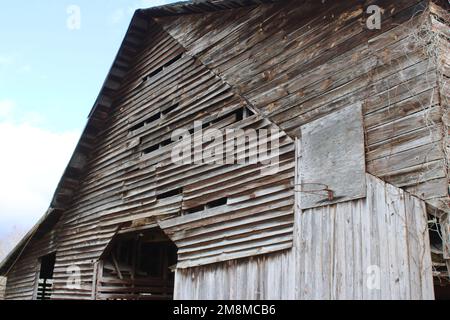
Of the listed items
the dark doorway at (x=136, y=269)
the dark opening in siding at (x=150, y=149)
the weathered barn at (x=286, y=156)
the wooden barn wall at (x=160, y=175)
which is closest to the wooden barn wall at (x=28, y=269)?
the wooden barn wall at (x=160, y=175)

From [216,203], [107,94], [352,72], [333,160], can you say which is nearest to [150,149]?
[107,94]

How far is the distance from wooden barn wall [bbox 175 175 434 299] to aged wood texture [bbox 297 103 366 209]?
0.14 meters

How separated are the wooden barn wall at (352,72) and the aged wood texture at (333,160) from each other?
131 millimetres

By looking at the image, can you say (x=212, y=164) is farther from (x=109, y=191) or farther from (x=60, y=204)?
(x=60, y=204)

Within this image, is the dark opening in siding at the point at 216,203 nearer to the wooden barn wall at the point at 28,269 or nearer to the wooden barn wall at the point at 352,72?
the wooden barn wall at the point at 352,72

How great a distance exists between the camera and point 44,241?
13.8 meters

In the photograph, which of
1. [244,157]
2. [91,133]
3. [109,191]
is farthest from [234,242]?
[91,133]

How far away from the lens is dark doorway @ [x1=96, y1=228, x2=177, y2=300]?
10719mm

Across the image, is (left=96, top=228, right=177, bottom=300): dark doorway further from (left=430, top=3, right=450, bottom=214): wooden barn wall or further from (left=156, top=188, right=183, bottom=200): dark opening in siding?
(left=430, top=3, right=450, bottom=214): wooden barn wall

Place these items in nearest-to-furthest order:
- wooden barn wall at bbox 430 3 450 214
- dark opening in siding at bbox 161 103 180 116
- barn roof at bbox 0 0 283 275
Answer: wooden barn wall at bbox 430 3 450 214, barn roof at bbox 0 0 283 275, dark opening in siding at bbox 161 103 180 116

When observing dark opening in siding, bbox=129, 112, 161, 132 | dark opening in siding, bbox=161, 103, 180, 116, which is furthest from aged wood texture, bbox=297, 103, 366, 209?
dark opening in siding, bbox=129, 112, 161, 132

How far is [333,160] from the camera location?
6.18 meters

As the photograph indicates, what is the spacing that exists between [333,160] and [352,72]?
1.21 meters

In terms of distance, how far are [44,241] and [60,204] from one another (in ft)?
5.72
